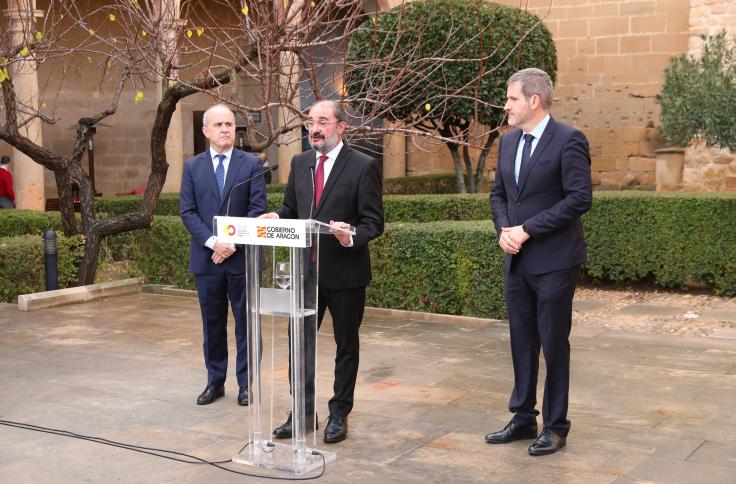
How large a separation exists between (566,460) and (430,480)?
73 cm

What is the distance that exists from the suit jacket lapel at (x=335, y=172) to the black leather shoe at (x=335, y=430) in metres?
1.09

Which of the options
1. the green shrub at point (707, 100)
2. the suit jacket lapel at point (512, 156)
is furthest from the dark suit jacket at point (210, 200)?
the green shrub at point (707, 100)

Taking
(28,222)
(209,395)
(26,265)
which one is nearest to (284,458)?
(209,395)

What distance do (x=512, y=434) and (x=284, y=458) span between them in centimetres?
120

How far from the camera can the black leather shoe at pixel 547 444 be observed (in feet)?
14.8

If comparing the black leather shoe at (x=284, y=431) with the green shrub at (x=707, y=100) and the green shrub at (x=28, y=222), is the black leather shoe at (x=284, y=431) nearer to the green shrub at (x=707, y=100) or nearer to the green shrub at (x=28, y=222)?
the green shrub at (x=28, y=222)

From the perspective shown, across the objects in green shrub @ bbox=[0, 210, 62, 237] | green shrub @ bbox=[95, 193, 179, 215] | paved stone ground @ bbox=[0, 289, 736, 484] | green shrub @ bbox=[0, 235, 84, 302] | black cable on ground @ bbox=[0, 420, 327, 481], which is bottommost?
black cable on ground @ bbox=[0, 420, 327, 481]

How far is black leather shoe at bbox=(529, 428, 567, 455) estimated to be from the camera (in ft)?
14.8

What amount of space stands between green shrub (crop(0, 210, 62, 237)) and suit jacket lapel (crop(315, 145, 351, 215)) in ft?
23.2

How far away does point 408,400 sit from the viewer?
561cm

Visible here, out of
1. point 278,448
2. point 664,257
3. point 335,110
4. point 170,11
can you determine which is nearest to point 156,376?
point 278,448

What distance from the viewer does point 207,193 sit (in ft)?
18.4

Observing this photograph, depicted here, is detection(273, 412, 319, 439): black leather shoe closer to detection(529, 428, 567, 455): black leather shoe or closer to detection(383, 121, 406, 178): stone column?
detection(529, 428, 567, 455): black leather shoe

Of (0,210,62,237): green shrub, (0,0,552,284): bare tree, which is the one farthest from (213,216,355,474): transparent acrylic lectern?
(0,210,62,237): green shrub
